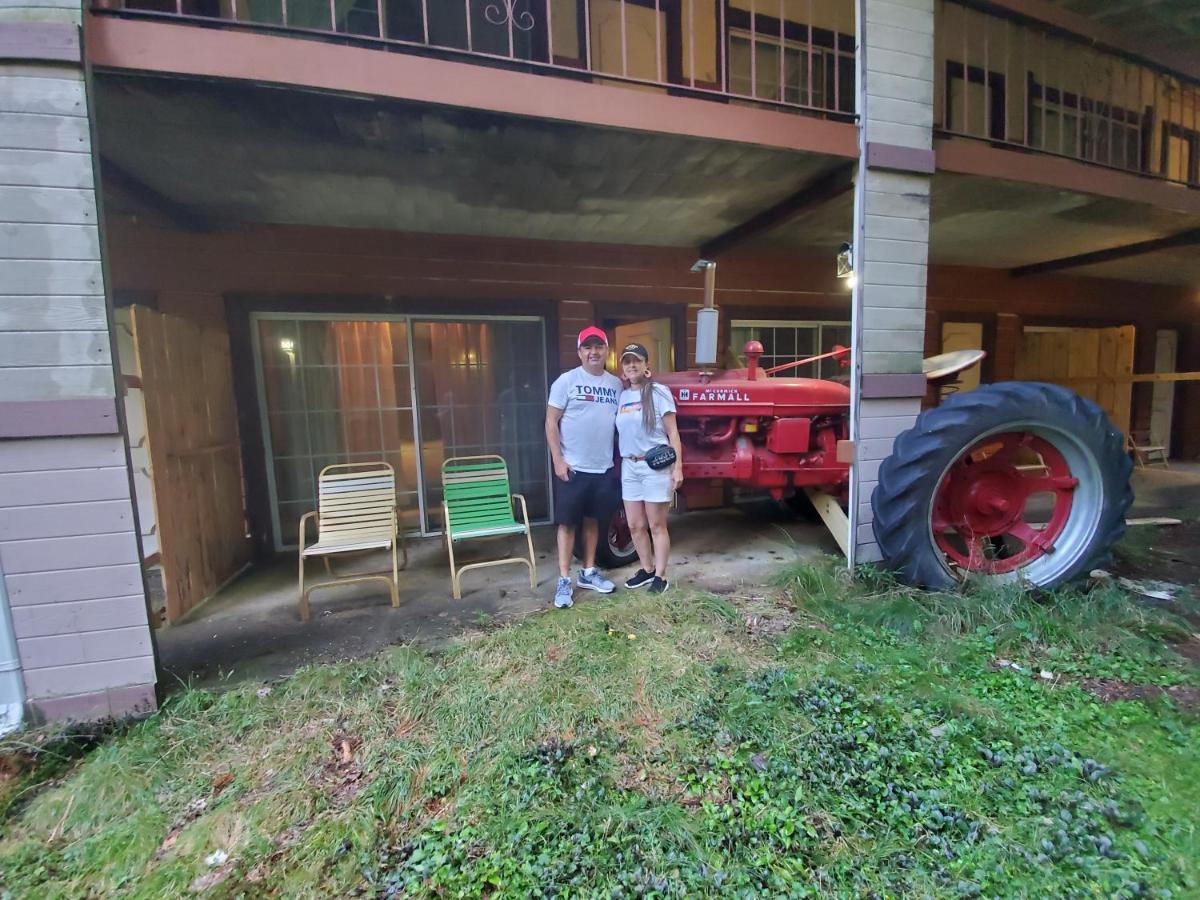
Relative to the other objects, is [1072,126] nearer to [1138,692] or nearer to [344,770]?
[1138,692]

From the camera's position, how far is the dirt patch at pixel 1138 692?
2.04m

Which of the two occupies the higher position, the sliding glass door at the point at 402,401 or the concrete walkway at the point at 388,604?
the sliding glass door at the point at 402,401

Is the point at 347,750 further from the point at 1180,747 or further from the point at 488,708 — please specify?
the point at 1180,747

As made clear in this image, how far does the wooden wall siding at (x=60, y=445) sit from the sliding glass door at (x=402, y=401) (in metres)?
2.32

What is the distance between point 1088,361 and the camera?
22.5 ft

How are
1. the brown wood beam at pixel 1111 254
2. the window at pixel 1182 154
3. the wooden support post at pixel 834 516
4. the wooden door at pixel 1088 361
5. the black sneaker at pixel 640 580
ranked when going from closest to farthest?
1. the black sneaker at pixel 640 580
2. the wooden support post at pixel 834 516
3. the brown wood beam at pixel 1111 254
4. the window at pixel 1182 154
5. the wooden door at pixel 1088 361

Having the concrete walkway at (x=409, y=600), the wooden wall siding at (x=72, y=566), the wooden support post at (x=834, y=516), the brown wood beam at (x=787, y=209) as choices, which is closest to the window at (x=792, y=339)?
the brown wood beam at (x=787, y=209)

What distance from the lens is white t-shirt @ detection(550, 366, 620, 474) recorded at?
9.87ft

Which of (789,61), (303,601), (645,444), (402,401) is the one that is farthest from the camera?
(789,61)

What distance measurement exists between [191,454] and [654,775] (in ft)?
10.8

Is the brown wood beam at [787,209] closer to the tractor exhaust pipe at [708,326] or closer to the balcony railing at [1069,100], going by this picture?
the tractor exhaust pipe at [708,326]

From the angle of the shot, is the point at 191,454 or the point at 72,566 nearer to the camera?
the point at 72,566

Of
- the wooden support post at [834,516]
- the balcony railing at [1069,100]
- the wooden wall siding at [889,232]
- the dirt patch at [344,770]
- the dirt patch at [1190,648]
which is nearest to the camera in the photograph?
the dirt patch at [344,770]

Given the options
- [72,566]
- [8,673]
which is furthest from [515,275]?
[8,673]
